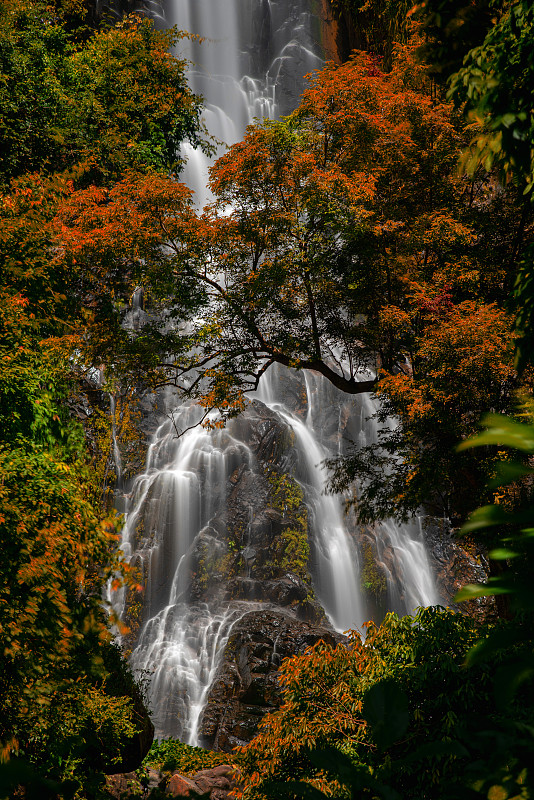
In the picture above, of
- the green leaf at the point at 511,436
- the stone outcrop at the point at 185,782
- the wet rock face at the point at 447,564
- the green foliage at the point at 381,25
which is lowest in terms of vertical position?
the stone outcrop at the point at 185,782

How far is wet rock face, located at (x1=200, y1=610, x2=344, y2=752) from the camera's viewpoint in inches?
432

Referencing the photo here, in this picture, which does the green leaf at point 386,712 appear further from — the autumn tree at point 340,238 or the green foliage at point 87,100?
the green foliage at point 87,100

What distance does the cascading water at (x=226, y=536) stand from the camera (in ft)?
43.5

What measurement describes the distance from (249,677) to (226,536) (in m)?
4.86

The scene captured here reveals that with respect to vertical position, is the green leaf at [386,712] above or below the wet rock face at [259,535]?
below

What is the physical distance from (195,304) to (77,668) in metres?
6.07

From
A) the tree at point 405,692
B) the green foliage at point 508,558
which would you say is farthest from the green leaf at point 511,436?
the tree at point 405,692

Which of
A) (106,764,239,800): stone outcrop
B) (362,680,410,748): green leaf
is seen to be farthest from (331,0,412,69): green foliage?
(106,764,239,800): stone outcrop

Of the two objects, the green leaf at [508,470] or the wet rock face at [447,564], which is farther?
the wet rock face at [447,564]

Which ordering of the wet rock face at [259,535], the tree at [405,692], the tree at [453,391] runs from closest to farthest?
the tree at [405,692] < the tree at [453,391] < the wet rock face at [259,535]

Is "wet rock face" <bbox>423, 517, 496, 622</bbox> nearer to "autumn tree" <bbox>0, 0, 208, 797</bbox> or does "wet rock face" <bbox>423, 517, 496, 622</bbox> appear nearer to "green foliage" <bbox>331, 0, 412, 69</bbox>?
"autumn tree" <bbox>0, 0, 208, 797</bbox>

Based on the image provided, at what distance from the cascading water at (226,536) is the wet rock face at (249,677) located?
0.67 metres

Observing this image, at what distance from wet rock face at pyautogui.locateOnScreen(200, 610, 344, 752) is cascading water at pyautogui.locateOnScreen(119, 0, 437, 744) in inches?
26.2

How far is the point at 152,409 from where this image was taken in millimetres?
18047
